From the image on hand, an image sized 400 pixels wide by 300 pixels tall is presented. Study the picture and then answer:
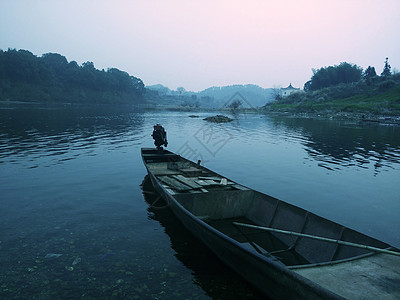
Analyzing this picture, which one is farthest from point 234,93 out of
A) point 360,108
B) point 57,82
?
point 57,82

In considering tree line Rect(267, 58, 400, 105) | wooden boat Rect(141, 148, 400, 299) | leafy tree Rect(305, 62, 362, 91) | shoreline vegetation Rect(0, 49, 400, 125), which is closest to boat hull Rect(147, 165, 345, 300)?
wooden boat Rect(141, 148, 400, 299)

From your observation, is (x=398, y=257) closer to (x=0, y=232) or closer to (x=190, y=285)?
(x=190, y=285)

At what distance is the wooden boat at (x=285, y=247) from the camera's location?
19.2 feet

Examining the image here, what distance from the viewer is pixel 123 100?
6801 inches

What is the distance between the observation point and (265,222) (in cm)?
1026

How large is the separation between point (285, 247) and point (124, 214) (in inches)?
280

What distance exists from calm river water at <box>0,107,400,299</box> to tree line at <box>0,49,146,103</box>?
10833 cm

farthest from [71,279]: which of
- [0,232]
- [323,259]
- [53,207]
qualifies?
[323,259]

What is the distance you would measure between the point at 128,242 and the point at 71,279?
7.91 feet

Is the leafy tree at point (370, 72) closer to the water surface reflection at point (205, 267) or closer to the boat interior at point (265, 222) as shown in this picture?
the boat interior at point (265, 222)

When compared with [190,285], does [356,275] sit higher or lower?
higher

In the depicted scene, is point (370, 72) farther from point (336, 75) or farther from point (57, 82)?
point (57, 82)

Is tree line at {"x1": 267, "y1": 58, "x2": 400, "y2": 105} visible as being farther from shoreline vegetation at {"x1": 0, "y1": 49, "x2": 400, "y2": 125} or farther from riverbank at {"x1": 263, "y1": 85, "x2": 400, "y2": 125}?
riverbank at {"x1": 263, "y1": 85, "x2": 400, "y2": 125}

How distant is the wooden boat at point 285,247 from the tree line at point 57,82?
123 m
